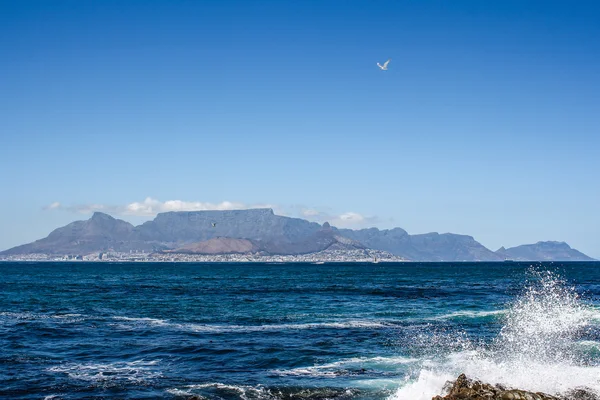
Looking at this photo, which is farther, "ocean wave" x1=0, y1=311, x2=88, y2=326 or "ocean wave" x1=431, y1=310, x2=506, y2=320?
"ocean wave" x1=431, y1=310, x2=506, y2=320

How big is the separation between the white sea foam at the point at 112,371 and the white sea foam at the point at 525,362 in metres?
14.9

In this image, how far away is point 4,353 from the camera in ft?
125

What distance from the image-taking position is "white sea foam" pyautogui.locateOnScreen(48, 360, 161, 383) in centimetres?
3150

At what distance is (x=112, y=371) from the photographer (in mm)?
33250

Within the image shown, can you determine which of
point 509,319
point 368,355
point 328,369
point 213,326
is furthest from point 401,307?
point 328,369

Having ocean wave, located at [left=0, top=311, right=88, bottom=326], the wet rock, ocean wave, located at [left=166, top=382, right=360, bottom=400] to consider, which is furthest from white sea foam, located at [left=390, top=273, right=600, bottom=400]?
ocean wave, located at [left=0, top=311, right=88, bottom=326]

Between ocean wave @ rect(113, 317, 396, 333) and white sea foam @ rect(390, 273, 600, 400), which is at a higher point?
white sea foam @ rect(390, 273, 600, 400)

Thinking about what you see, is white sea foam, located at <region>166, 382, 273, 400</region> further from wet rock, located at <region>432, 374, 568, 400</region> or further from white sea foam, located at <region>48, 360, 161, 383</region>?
wet rock, located at <region>432, 374, 568, 400</region>

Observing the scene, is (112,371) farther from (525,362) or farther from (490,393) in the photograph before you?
(525,362)

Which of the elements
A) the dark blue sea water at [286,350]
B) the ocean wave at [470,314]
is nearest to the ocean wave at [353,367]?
the dark blue sea water at [286,350]

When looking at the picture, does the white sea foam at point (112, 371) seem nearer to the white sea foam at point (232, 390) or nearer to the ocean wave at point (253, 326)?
the white sea foam at point (232, 390)

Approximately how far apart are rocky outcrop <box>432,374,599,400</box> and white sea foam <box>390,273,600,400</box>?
89cm

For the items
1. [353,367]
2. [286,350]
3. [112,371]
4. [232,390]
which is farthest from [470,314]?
[112,371]

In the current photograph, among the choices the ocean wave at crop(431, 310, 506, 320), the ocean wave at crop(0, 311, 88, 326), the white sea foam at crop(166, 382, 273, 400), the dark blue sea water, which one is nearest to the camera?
the white sea foam at crop(166, 382, 273, 400)
